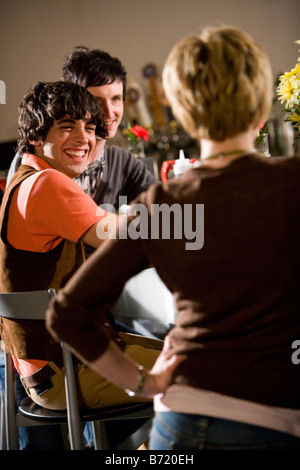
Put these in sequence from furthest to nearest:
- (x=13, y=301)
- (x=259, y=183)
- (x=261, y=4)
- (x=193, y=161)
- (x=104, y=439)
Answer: (x=261, y=4) < (x=193, y=161) < (x=104, y=439) < (x=13, y=301) < (x=259, y=183)

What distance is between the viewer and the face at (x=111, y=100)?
2.15 meters

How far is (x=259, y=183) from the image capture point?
78 cm

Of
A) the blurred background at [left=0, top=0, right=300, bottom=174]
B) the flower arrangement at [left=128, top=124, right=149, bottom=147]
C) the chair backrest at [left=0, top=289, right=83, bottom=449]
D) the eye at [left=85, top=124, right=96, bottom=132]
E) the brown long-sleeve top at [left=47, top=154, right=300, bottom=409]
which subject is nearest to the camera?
the brown long-sleeve top at [left=47, top=154, right=300, bottom=409]

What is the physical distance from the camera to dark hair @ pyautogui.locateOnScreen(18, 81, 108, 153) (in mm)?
1539

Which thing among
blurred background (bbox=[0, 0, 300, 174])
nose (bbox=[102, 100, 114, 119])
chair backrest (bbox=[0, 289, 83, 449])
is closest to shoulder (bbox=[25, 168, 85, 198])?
chair backrest (bbox=[0, 289, 83, 449])

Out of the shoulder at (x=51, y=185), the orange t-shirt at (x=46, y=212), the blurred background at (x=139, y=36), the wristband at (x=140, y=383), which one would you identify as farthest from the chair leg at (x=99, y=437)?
the blurred background at (x=139, y=36)

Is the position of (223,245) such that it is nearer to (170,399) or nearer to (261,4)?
(170,399)

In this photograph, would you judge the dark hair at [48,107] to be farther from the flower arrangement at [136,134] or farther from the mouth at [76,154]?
the flower arrangement at [136,134]

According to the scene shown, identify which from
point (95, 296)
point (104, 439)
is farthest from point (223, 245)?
point (104, 439)

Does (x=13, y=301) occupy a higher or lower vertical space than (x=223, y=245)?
lower

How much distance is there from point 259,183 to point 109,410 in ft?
2.66

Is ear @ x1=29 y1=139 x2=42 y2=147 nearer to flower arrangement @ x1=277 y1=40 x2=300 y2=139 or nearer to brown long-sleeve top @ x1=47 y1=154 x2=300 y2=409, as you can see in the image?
flower arrangement @ x1=277 y1=40 x2=300 y2=139

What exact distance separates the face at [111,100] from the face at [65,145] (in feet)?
1.79

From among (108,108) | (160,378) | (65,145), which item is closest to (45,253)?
(65,145)
